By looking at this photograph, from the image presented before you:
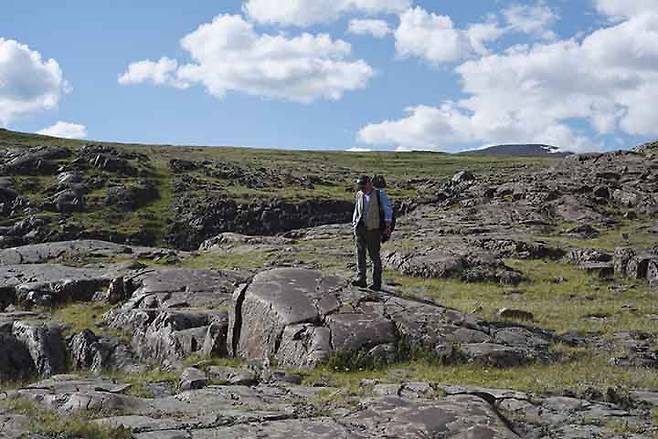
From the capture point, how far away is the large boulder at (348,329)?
49.7 feet

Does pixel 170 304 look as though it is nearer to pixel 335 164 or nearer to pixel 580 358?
pixel 580 358

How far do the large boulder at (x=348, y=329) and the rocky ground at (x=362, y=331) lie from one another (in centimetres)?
5

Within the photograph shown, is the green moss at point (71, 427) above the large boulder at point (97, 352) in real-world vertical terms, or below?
above

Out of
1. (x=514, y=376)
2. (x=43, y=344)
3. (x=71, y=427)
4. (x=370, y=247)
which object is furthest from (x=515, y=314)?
(x=43, y=344)

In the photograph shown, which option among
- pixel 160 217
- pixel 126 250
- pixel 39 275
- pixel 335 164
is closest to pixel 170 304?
pixel 39 275

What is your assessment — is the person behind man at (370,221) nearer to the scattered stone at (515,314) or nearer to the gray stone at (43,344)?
Answer: the scattered stone at (515,314)

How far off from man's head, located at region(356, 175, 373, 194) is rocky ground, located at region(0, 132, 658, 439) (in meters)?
2.58

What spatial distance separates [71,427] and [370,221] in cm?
1131

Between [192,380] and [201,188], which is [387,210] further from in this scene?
[201,188]

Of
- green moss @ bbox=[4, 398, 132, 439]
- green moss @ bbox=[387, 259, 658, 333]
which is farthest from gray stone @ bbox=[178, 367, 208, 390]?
green moss @ bbox=[387, 259, 658, 333]

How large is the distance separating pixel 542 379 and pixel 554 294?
541 inches

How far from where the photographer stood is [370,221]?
63.2 feet

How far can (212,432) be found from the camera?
383 inches

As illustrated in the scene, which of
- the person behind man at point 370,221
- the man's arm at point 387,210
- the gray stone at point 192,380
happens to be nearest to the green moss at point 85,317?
the person behind man at point 370,221
